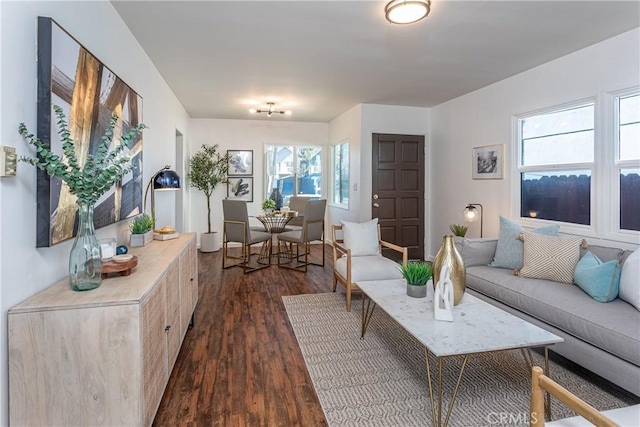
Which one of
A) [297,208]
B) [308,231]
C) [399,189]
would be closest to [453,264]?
[308,231]

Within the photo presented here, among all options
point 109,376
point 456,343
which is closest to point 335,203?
point 456,343

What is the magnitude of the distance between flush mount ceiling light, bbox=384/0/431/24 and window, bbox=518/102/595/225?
2065 millimetres

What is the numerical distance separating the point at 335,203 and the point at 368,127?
1906 mm

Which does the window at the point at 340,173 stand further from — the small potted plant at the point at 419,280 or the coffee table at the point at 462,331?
the coffee table at the point at 462,331

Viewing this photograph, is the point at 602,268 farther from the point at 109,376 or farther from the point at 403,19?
the point at 109,376

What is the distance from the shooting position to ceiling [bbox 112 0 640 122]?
249cm

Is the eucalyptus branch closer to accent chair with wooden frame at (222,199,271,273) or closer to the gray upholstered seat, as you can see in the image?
accent chair with wooden frame at (222,199,271,273)

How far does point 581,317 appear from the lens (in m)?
2.13

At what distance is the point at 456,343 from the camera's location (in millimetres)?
1727

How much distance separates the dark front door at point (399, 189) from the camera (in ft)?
18.1

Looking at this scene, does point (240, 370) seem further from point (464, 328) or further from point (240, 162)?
point (240, 162)

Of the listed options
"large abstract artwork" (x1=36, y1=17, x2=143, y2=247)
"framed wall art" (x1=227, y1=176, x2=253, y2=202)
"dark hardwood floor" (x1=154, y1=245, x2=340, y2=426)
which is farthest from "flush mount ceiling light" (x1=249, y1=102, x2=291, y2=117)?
"large abstract artwork" (x1=36, y1=17, x2=143, y2=247)

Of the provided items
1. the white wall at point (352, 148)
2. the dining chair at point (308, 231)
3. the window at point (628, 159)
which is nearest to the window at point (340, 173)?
the white wall at point (352, 148)

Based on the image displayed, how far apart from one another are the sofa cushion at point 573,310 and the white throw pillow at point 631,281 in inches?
1.9
